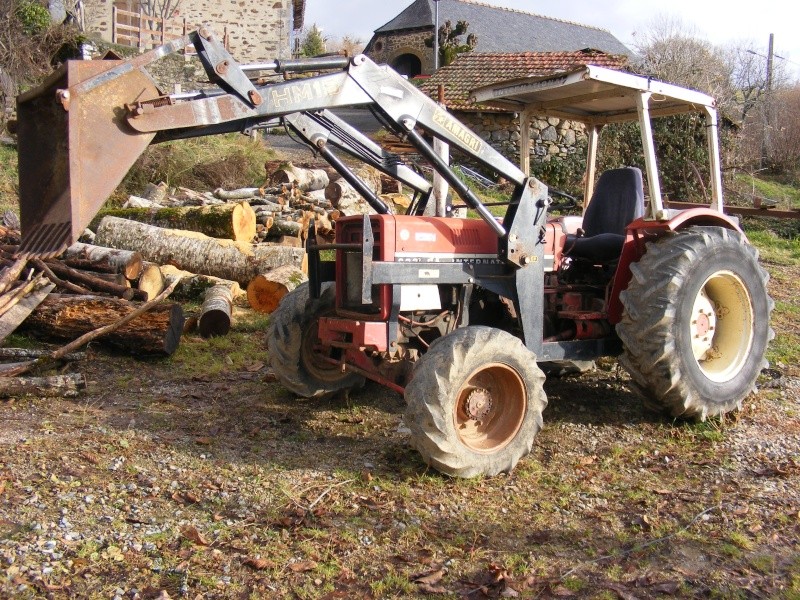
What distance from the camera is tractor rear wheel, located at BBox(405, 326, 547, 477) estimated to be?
13.9 ft

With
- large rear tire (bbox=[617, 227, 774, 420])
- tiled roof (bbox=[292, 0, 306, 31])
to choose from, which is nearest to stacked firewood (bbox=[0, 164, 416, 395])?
large rear tire (bbox=[617, 227, 774, 420])

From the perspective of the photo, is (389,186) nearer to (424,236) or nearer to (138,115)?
(424,236)

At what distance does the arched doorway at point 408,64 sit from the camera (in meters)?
37.7

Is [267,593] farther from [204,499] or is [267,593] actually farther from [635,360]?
[635,360]

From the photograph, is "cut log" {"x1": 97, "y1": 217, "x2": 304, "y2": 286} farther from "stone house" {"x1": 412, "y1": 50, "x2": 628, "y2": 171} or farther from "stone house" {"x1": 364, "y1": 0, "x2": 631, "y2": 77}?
"stone house" {"x1": 364, "y1": 0, "x2": 631, "y2": 77}

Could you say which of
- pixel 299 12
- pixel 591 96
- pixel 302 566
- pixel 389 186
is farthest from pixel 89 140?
pixel 299 12

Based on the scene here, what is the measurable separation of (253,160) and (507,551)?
1516 centimetres

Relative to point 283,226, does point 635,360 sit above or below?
below

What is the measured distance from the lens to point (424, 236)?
190 inches

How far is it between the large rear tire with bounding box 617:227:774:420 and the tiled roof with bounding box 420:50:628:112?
44.5 ft

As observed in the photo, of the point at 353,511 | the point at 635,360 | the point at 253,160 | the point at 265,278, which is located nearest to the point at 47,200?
the point at 353,511

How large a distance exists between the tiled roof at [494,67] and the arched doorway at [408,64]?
14995mm

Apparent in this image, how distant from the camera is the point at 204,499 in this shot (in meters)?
4.00

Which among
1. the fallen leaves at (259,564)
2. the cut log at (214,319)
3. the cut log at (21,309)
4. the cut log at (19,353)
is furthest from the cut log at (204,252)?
the fallen leaves at (259,564)
